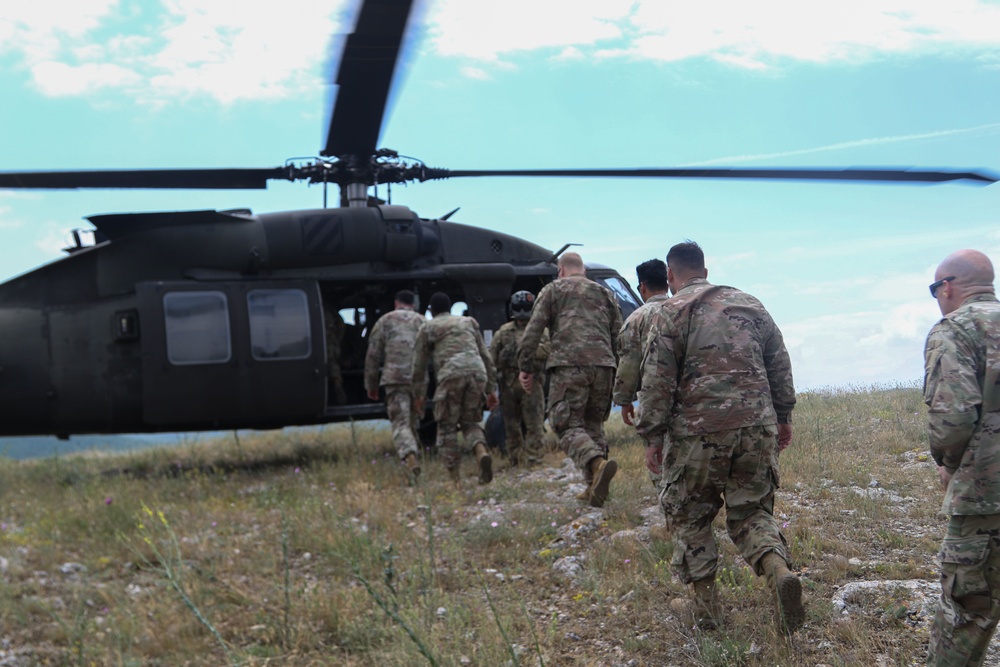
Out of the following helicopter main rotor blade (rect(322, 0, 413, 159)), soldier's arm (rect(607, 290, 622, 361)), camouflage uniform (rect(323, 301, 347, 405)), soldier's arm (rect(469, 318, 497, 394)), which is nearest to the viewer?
helicopter main rotor blade (rect(322, 0, 413, 159))

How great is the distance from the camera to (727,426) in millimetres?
3750

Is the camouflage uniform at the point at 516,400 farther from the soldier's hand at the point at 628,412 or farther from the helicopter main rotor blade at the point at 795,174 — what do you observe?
the soldier's hand at the point at 628,412

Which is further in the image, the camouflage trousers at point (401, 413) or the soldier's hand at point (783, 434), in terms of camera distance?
the camouflage trousers at point (401, 413)

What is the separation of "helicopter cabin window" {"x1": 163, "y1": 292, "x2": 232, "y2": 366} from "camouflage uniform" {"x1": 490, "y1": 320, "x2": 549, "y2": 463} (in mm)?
2880

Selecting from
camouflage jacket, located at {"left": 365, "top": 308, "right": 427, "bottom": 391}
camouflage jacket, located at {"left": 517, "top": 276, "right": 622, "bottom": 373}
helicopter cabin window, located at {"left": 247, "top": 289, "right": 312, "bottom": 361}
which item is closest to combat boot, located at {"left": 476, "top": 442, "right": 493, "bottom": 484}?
camouflage jacket, located at {"left": 517, "top": 276, "right": 622, "bottom": 373}

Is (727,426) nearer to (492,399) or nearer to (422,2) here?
(422,2)

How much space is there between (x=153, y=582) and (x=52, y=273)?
441 centimetres

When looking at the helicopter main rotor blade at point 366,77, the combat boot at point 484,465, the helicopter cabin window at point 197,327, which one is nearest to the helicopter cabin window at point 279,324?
the helicopter cabin window at point 197,327

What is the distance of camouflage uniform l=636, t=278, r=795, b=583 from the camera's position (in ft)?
12.3

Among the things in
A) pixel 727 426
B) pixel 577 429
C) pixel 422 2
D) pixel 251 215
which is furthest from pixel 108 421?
pixel 727 426

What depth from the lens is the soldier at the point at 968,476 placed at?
306 cm

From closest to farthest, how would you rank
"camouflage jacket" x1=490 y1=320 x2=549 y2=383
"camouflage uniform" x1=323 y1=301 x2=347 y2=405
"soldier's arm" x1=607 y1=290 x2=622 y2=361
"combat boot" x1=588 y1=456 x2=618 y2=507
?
"combat boot" x1=588 y1=456 x2=618 y2=507 < "soldier's arm" x1=607 y1=290 x2=622 y2=361 < "camouflage jacket" x1=490 y1=320 x2=549 y2=383 < "camouflage uniform" x1=323 y1=301 x2=347 y2=405

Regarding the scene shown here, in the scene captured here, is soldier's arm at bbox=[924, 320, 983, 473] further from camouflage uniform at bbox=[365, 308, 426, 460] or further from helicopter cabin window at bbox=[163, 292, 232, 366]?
helicopter cabin window at bbox=[163, 292, 232, 366]

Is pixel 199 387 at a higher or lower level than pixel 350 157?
lower
